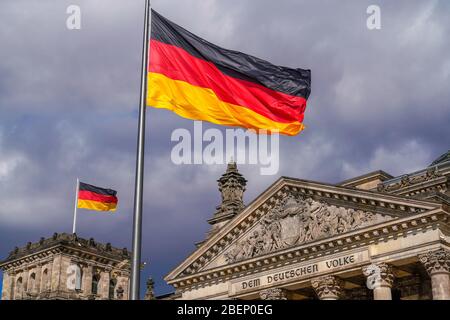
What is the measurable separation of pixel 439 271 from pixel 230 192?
21513mm

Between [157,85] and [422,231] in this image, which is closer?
[157,85]

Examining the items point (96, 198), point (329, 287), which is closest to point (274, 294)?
point (329, 287)

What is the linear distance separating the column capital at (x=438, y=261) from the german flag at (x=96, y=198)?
31.8 m

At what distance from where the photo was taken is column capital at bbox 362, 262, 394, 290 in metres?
38.4

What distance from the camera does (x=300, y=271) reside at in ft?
139

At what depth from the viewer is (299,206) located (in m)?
43.8

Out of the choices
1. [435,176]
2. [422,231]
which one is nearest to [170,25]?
[422,231]

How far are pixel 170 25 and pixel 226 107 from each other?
Answer: 274 centimetres

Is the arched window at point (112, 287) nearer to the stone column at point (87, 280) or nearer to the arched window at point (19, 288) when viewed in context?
the stone column at point (87, 280)

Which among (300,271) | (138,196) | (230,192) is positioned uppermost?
(230,192)

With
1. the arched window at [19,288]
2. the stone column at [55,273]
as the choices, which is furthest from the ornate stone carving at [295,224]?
the arched window at [19,288]

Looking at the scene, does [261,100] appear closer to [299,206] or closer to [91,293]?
[299,206]

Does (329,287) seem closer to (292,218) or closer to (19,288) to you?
(292,218)

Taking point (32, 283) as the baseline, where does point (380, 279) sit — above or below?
below
